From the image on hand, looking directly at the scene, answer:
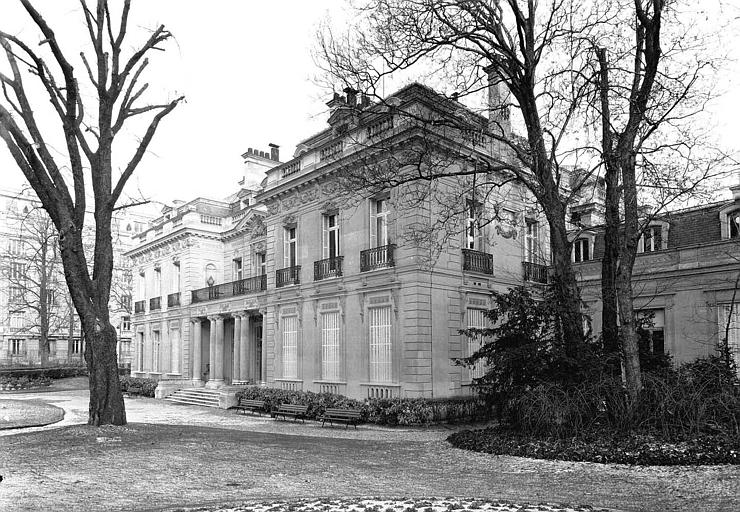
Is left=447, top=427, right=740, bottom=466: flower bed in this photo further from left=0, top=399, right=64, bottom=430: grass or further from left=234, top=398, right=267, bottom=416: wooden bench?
left=0, top=399, right=64, bottom=430: grass

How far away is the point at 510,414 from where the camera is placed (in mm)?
13094

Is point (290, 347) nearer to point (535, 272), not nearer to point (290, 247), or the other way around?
point (290, 247)

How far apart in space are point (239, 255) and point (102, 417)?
751 inches

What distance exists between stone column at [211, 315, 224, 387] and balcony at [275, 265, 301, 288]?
7387mm

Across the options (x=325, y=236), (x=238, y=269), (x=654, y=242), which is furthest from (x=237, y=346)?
(x=654, y=242)

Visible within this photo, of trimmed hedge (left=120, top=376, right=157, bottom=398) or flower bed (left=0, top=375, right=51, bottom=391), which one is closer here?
trimmed hedge (left=120, top=376, right=157, bottom=398)

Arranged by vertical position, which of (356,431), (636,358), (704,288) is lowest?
(356,431)

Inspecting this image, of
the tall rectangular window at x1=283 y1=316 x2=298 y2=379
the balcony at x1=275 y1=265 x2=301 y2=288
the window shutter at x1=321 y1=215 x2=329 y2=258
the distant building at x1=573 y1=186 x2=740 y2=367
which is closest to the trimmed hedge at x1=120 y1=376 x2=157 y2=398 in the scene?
the tall rectangular window at x1=283 y1=316 x2=298 y2=379

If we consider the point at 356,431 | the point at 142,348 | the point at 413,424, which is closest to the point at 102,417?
the point at 356,431

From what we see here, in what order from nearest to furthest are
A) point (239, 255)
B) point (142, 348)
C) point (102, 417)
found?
point (102, 417) → point (239, 255) → point (142, 348)

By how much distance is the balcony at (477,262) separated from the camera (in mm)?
20091

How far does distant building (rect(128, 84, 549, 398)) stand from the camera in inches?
727

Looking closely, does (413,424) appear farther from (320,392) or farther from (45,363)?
(45,363)

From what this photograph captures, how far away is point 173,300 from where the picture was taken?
34125 millimetres
